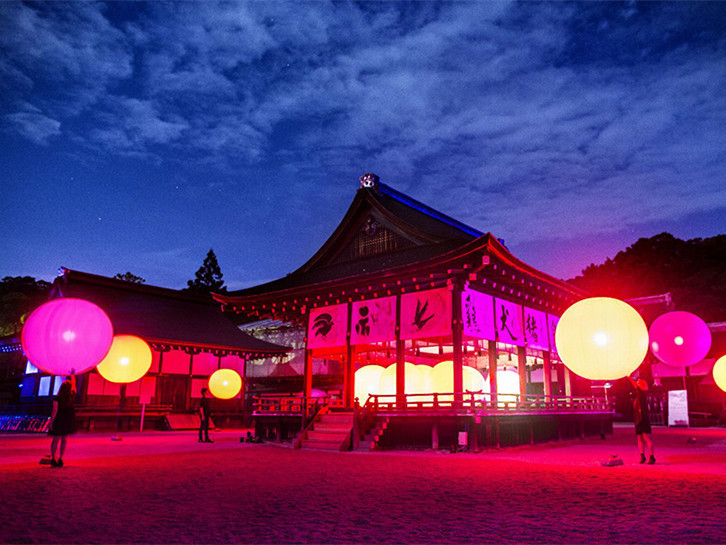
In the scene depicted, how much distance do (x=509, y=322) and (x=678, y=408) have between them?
1706cm

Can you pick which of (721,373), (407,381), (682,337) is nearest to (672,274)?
(721,373)

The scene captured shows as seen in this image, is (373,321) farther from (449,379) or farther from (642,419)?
(642,419)

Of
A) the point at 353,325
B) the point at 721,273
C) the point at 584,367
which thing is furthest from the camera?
the point at 721,273

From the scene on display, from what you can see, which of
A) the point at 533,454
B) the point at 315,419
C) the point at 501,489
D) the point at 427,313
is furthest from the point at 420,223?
the point at 501,489

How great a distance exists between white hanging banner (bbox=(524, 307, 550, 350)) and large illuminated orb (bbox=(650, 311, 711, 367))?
4.27 metres

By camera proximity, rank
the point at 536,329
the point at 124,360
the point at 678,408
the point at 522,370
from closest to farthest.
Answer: the point at 124,360
the point at 522,370
the point at 536,329
the point at 678,408

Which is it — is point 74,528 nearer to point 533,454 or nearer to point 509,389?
point 533,454

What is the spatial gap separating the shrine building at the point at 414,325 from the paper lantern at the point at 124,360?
435 cm

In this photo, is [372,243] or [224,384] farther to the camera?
[224,384]

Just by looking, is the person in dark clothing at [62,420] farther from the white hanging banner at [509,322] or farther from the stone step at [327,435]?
the white hanging banner at [509,322]

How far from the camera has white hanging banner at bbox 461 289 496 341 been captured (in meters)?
16.8

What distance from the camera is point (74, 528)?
17.4ft

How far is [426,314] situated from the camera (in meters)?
17.3

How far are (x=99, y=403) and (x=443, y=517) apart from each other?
78.8 feet
